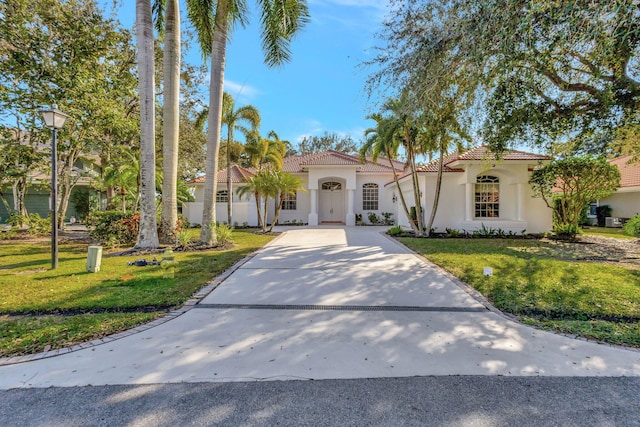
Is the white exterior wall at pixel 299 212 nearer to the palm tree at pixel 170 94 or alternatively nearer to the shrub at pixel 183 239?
the shrub at pixel 183 239

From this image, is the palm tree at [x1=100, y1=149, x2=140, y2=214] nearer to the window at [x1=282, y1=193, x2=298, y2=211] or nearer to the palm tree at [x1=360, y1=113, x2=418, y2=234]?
the palm tree at [x1=360, y1=113, x2=418, y2=234]

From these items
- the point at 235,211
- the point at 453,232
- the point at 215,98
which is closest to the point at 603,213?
the point at 453,232

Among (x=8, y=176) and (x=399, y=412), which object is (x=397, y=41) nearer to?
(x=399, y=412)

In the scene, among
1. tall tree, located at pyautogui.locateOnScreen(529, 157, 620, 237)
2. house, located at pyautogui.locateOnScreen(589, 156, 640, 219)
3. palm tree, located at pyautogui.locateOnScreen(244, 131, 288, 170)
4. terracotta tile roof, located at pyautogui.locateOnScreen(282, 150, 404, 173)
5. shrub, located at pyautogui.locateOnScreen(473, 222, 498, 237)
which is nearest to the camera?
tall tree, located at pyautogui.locateOnScreen(529, 157, 620, 237)

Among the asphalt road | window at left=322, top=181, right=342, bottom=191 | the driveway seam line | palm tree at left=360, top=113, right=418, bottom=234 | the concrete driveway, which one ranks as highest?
palm tree at left=360, top=113, right=418, bottom=234

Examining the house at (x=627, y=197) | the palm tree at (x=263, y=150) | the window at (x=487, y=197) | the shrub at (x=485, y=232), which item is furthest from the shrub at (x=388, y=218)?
the house at (x=627, y=197)

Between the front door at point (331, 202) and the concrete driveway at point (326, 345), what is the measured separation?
1786 cm

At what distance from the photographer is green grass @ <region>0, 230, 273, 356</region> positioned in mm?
4086

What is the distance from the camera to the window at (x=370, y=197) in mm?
23281

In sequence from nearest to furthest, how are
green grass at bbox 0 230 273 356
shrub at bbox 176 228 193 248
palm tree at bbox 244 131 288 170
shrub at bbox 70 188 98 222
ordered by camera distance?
green grass at bbox 0 230 273 356 → shrub at bbox 176 228 193 248 → palm tree at bbox 244 131 288 170 → shrub at bbox 70 188 98 222

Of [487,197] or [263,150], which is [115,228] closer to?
[263,150]

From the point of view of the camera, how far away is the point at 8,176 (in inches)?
491

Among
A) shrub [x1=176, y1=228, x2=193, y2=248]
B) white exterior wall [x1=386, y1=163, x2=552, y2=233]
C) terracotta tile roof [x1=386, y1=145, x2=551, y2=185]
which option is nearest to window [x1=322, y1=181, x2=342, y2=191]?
white exterior wall [x1=386, y1=163, x2=552, y2=233]

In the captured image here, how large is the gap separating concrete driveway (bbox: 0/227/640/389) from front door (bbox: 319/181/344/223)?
Answer: 17862mm
